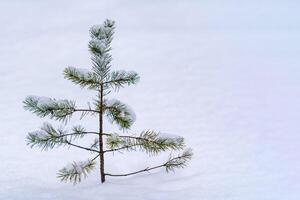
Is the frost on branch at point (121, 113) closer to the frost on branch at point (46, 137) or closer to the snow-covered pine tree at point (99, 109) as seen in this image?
the snow-covered pine tree at point (99, 109)

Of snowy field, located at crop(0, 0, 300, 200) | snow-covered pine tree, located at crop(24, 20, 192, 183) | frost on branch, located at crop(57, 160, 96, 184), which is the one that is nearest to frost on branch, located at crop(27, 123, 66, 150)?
snow-covered pine tree, located at crop(24, 20, 192, 183)

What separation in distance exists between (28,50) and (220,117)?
11.0ft

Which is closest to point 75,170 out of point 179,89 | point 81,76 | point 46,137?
point 46,137

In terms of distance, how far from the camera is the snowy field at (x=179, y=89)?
3.25m

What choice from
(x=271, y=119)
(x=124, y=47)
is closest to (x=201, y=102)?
(x=271, y=119)

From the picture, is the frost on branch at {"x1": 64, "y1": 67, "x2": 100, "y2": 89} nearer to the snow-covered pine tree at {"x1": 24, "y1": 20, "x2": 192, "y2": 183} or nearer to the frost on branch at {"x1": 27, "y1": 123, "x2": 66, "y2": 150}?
the snow-covered pine tree at {"x1": 24, "y1": 20, "x2": 192, "y2": 183}

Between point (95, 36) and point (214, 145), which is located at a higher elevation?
point (95, 36)

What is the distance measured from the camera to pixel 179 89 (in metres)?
5.42

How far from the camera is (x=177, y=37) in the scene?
7594 millimetres

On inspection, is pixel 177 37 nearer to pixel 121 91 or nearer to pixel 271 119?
pixel 121 91

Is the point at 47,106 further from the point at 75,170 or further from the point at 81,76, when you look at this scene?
the point at 75,170

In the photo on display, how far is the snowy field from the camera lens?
325 centimetres

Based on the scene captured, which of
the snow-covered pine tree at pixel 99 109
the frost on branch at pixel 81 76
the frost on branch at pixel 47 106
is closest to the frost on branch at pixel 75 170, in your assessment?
the snow-covered pine tree at pixel 99 109

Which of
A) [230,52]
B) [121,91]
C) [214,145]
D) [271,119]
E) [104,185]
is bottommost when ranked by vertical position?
[104,185]
